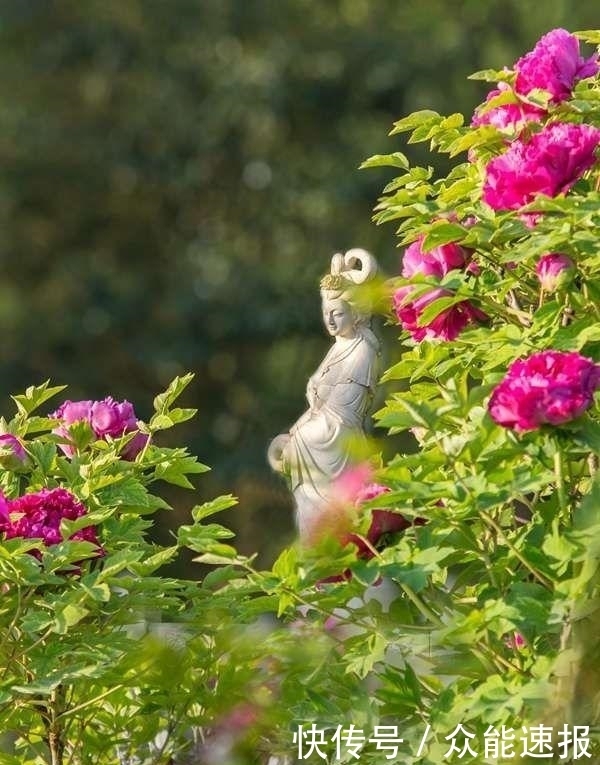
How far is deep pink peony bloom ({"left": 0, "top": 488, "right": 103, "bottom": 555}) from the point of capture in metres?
2.41

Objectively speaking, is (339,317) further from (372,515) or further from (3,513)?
(372,515)

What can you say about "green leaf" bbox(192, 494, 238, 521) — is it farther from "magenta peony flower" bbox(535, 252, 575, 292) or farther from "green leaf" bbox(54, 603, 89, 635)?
"magenta peony flower" bbox(535, 252, 575, 292)

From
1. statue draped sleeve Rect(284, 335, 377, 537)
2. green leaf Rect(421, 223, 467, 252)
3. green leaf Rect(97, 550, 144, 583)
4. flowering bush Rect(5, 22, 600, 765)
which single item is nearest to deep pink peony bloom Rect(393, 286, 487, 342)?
flowering bush Rect(5, 22, 600, 765)

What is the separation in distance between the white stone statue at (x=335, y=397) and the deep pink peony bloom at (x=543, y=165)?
4064mm

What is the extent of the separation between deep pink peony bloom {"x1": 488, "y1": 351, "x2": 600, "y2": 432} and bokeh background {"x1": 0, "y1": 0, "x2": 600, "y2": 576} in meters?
12.4

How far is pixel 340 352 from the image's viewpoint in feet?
22.0

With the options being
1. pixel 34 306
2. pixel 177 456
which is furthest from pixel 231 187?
pixel 177 456

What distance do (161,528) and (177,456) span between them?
11.9 m

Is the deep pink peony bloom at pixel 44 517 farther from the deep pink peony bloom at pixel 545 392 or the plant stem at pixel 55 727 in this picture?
the deep pink peony bloom at pixel 545 392

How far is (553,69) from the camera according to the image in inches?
95.2

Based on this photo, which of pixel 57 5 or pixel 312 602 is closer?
pixel 312 602

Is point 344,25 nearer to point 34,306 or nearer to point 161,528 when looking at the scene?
point 34,306

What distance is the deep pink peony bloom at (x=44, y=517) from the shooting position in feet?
7.89

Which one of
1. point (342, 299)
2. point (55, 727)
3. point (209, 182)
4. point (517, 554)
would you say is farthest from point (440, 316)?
point (209, 182)
